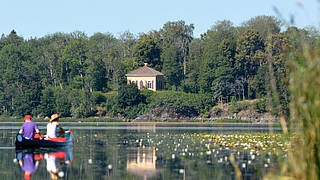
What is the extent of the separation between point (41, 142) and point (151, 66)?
292 feet

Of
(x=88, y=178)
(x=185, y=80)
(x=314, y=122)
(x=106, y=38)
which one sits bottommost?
(x=88, y=178)

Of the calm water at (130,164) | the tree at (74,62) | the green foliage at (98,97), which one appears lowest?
the calm water at (130,164)

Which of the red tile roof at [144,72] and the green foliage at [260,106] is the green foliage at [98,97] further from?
the green foliage at [260,106]

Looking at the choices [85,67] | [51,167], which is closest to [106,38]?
[85,67]

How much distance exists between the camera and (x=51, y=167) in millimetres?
17609

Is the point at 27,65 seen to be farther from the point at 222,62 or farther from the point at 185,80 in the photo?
the point at 222,62

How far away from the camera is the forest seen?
97438 mm

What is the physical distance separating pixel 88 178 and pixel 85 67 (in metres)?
97.6

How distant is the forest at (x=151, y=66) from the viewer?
9744 centimetres

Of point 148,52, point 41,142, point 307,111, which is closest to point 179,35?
point 148,52

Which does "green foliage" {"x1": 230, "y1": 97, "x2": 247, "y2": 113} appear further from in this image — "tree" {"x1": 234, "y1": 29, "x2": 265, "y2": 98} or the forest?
"tree" {"x1": 234, "y1": 29, "x2": 265, "y2": 98}

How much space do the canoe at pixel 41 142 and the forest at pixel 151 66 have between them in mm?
64054

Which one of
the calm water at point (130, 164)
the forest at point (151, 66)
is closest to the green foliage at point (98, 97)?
the forest at point (151, 66)

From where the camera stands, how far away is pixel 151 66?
11381 centimetres
